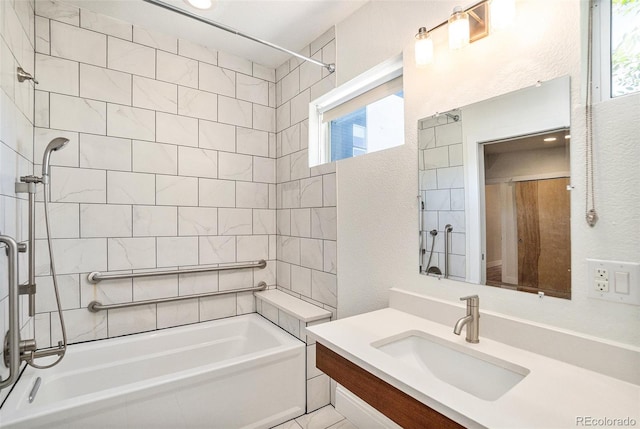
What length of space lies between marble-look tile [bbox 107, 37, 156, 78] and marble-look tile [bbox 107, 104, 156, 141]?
27cm

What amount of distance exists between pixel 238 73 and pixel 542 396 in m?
2.72

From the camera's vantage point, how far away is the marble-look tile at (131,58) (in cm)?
202

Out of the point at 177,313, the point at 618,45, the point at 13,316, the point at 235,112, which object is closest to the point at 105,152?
the point at 235,112

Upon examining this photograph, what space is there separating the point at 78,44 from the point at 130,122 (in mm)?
530

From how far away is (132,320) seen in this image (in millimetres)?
2070

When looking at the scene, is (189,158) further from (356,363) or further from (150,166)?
(356,363)

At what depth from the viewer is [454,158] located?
4.45ft

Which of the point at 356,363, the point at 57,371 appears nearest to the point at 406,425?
the point at 356,363

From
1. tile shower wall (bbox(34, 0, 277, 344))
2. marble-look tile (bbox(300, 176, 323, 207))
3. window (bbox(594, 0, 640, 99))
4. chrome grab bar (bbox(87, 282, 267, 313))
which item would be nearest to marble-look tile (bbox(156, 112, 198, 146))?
tile shower wall (bbox(34, 0, 277, 344))

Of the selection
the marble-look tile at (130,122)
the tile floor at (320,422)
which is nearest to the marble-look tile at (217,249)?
the marble-look tile at (130,122)

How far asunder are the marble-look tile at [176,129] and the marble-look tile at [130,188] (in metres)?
0.31

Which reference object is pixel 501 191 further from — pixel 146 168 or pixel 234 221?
pixel 146 168

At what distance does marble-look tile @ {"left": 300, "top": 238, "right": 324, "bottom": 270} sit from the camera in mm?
2146

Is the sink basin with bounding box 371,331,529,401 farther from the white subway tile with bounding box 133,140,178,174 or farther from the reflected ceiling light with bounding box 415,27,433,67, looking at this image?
the white subway tile with bounding box 133,140,178,174
